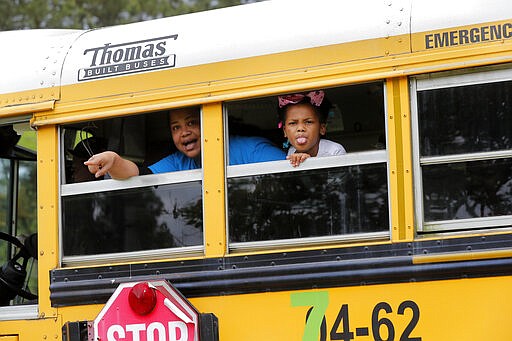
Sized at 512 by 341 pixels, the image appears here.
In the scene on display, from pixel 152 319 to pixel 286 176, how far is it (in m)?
0.80

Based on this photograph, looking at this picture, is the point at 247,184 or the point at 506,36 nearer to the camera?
the point at 506,36

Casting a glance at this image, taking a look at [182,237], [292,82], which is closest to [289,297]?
[182,237]

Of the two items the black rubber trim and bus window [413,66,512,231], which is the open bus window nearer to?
the black rubber trim

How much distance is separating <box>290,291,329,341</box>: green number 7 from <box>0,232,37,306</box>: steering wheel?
1819 mm

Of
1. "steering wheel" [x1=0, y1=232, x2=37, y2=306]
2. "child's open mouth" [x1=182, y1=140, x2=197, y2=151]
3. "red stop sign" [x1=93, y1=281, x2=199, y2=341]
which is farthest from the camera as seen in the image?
"steering wheel" [x1=0, y1=232, x2=37, y2=306]

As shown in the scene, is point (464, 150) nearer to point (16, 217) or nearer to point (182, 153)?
point (182, 153)

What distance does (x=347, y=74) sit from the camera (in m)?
4.02

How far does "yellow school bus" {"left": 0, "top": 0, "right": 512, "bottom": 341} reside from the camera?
3.81 metres

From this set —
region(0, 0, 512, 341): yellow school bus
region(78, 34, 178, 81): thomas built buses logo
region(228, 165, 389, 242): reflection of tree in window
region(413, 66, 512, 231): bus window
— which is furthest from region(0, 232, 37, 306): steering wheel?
region(413, 66, 512, 231): bus window

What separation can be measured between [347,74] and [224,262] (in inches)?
35.5

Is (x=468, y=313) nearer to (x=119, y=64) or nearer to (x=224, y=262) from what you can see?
(x=224, y=262)

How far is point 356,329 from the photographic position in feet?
12.7

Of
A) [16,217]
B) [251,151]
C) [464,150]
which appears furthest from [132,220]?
[16,217]

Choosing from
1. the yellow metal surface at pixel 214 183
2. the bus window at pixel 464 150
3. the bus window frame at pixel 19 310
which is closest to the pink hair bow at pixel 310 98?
the yellow metal surface at pixel 214 183
